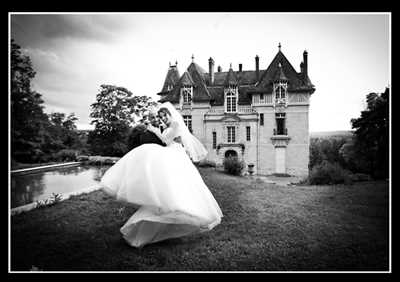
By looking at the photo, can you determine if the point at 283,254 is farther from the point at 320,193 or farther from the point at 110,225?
the point at 320,193

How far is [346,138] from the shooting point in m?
4.73

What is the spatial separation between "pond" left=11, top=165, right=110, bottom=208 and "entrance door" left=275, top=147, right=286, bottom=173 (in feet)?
18.3

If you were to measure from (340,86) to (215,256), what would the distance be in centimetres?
393

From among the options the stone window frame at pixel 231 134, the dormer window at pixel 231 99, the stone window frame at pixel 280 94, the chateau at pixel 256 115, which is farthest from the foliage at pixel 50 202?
the stone window frame at pixel 280 94

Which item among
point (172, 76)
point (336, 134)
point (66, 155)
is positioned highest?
point (172, 76)

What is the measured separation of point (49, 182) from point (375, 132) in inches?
272

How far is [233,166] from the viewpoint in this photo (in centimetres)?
779

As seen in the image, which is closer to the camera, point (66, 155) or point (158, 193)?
point (158, 193)

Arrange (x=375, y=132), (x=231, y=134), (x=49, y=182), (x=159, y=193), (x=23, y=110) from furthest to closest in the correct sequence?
1. (x=231, y=134)
2. (x=49, y=182)
3. (x=375, y=132)
4. (x=23, y=110)
5. (x=159, y=193)

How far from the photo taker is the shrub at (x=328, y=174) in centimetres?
654

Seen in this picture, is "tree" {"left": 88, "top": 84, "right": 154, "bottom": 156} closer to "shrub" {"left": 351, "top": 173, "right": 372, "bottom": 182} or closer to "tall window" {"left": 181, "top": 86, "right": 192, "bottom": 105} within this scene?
"tall window" {"left": 181, "top": 86, "right": 192, "bottom": 105}

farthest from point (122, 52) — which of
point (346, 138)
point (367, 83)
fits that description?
point (346, 138)

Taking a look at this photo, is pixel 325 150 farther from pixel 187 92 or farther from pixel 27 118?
pixel 27 118

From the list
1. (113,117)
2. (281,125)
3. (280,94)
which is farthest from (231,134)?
(113,117)
